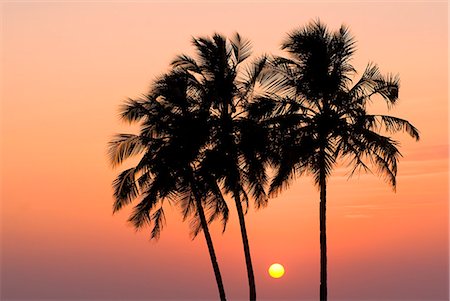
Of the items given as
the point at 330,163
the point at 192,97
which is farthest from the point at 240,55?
the point at 330,163

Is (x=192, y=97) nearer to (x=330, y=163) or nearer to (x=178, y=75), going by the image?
(x=178, y=75)

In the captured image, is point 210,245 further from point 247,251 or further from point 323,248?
point 323,248

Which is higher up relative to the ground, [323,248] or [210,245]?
[210,245]

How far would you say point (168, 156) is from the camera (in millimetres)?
72000

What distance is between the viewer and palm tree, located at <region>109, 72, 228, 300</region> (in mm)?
72125

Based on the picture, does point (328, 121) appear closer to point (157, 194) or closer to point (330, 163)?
point (330, 163)

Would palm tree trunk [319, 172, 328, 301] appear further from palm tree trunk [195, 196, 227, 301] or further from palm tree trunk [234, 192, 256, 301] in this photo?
palm tree trunk [195, 196, 227, 301]

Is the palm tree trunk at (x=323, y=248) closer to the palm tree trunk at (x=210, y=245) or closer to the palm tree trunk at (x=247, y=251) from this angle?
the palm tree trunk at (x=247, y=251)

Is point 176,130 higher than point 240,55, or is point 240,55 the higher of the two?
point 240,55

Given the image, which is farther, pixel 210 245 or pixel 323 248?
pixel 210 245

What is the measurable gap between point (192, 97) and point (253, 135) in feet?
13.2

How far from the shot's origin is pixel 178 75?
74000 mm

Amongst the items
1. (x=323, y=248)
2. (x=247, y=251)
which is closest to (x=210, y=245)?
(x=247, y=251)

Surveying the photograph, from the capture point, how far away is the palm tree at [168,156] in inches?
2840
